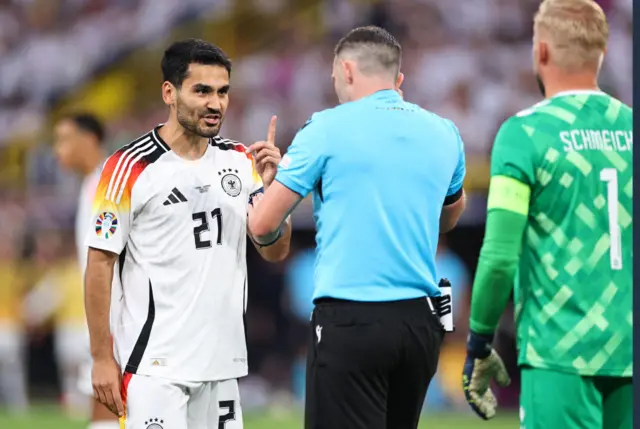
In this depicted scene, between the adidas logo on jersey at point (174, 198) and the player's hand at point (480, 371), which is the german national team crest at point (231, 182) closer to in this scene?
the adidas logo on jersey at point (174, 198)

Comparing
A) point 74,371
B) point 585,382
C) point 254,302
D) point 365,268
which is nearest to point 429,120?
point 365,268

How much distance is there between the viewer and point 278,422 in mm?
12469

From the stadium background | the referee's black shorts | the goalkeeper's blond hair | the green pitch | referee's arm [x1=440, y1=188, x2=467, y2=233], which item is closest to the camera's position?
the goalkeeper's blond hair

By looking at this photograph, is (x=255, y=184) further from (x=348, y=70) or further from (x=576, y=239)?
(x=576, y=239)

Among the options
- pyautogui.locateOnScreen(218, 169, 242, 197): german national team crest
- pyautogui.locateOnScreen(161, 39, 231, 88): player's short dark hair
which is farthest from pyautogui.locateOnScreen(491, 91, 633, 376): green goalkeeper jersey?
pyautogui.locateOnScreen(161, 39, 231, 88): player's short dark hair

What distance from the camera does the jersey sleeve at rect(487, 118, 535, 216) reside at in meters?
4.30

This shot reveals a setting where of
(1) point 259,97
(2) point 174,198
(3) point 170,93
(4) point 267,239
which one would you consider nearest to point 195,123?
(3) point 170,93

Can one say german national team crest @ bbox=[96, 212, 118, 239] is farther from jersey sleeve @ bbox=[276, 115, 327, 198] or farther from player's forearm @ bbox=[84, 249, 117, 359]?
jersey sleeve @ bbox=[276, 115, 327, 198]

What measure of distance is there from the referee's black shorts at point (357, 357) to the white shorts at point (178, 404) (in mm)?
694

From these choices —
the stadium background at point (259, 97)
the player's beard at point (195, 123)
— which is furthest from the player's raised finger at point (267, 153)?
the stadium background at point (259, 97)

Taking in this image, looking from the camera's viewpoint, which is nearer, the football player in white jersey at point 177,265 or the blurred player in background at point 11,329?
the football player in white jersey at point 177,265

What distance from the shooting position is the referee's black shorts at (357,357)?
4570 millimetres

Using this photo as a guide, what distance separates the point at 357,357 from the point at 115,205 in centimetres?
129

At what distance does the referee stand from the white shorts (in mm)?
696
